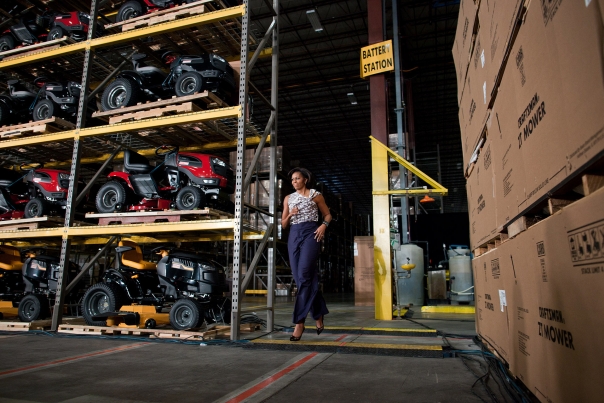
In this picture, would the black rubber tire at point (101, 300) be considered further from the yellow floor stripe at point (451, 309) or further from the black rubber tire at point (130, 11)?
the yellow floor stripe at point (451, 309)

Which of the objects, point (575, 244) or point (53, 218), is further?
point (53, 218)

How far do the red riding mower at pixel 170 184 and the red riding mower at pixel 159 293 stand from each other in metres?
0.58

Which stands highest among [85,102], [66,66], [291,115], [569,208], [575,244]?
[291,115]

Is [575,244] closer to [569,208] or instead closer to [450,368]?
[569,208]

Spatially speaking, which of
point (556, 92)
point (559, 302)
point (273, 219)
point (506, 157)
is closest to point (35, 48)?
point (273, 219)

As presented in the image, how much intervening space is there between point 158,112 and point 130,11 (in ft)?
5.99

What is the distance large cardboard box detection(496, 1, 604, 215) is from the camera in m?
1.07

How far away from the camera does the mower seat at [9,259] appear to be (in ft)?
18.7


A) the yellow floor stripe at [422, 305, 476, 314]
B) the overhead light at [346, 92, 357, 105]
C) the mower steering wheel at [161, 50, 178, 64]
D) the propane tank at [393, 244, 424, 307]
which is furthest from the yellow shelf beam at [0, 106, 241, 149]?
the overhead light at [346, 92, 357, 105]

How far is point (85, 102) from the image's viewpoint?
525cm

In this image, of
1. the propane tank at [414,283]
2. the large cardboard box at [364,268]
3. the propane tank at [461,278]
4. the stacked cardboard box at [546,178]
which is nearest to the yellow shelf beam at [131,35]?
the stacked cardboard box at [546,178]

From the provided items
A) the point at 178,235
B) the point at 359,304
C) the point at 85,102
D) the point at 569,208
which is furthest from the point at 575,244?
the point at 359,304

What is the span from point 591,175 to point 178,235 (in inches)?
192

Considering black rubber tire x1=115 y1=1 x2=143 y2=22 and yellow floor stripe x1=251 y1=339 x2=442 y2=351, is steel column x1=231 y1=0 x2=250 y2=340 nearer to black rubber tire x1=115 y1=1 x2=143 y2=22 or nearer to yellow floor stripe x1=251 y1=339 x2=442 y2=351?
yellow floor stripe x1=251 y1=339 x2=442 y2=351
